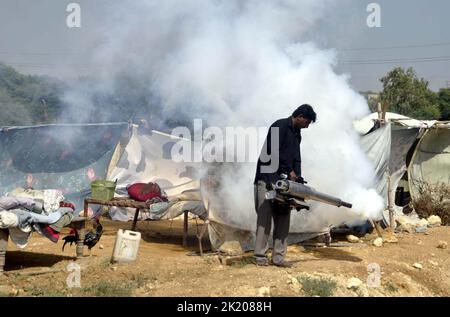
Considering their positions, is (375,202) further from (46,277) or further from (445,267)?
(46,277)

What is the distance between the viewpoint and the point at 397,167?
36.9ft

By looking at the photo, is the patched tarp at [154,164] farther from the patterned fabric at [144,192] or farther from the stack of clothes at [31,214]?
the stack of clothes at [31,214]

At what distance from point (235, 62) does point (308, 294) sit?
406 cm

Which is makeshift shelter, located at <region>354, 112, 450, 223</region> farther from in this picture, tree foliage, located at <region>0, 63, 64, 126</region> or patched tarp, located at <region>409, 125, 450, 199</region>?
tree foliage, located at <region>0, 63, 64, 126</region>

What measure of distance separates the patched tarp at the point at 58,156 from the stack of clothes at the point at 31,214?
5.88 m

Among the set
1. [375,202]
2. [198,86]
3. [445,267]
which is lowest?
[445,267]

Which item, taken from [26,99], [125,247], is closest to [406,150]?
[125,247]

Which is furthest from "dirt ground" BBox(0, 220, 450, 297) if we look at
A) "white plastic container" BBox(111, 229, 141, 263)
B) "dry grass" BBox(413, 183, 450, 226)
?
"dry grass" BBox(413, 183, 450, 226)

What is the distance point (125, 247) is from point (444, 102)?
26989 millimetres

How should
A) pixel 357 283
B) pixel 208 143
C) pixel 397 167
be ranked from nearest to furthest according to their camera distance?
pixel 357 283 → pixel 208 143 → pixel 397 167

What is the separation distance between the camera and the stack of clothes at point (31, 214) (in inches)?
230

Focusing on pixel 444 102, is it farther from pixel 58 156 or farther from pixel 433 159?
pixel 58 156

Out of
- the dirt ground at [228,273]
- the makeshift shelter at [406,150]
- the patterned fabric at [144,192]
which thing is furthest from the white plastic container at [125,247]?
the makeshift shelter at [406,150]
